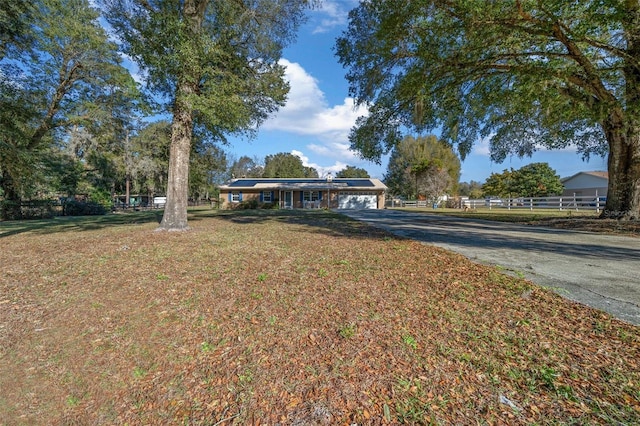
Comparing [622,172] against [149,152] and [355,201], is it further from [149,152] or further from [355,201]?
[149,152]

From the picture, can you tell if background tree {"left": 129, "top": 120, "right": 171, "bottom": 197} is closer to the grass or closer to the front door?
the front door

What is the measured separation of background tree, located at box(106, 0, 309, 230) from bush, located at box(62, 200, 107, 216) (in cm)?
1543

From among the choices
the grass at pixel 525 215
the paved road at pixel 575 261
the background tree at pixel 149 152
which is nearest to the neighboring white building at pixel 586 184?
the grass at pixel 525 215

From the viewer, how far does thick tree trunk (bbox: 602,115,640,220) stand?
994 cm

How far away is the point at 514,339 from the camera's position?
247 centimetres

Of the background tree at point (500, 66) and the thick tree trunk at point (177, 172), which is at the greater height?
the background tree at point (500, 66)

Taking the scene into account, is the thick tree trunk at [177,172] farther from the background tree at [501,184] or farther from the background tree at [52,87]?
the background tree at [501,184]

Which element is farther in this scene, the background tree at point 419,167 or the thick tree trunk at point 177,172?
the background tree at point 419,167

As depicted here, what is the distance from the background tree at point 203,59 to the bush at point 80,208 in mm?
15435

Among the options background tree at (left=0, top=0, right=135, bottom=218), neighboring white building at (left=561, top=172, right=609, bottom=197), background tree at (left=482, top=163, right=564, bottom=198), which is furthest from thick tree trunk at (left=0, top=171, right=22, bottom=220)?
neighboring white building at (left=561, top=172, right=609, bottom=197)

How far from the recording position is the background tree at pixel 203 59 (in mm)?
7277

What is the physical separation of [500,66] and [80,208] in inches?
984

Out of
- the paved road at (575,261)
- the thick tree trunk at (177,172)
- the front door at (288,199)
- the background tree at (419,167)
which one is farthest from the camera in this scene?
the background tree at (419,167)

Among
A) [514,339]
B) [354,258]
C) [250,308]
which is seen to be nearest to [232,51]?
[354,258]
